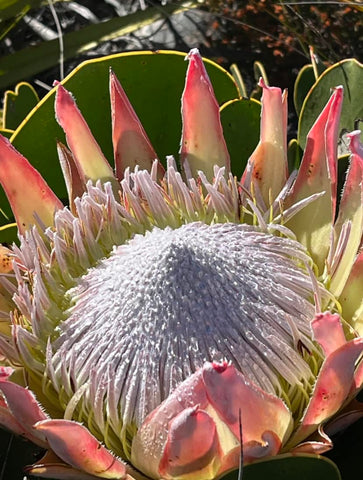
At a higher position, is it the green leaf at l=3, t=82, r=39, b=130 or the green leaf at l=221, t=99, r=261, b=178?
the green leaf at l=3, t=82, r=39, b=130

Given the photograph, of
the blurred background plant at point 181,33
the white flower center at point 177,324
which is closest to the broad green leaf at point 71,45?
the blurred background plant at point 181,33

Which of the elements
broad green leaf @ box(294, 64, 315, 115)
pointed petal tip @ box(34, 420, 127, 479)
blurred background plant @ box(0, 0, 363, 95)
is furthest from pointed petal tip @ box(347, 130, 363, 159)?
blurred background plant @ box(0, 0, 363, 95)

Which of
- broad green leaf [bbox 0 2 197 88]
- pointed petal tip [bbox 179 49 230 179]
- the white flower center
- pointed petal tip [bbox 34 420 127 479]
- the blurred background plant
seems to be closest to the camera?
pointed petal tip [bbox 34 420 127 479]

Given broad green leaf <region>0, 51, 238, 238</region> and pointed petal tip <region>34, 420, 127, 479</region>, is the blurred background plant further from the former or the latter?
pointed petal tip <region>34, 420, 127, 479</region>

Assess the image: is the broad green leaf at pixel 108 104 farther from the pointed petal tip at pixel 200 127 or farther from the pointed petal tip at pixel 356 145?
the pointed petal tip at pixel 356 145

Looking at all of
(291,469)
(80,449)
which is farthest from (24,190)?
(291,469)

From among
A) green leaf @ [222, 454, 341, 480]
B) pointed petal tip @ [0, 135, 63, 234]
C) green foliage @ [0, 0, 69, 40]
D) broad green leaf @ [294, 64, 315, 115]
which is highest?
green foliage @ [0, 0, 69, 40]

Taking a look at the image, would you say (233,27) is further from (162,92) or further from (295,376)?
(295,376)
